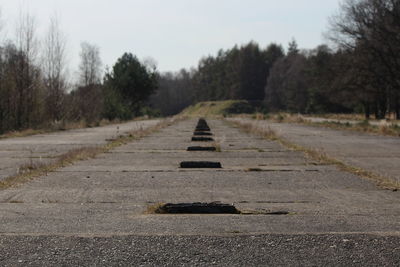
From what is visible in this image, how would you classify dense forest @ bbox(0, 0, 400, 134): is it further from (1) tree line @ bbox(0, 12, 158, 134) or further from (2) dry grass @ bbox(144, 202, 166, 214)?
(2) dry grass @ bbox(144, 202, 166, 214)

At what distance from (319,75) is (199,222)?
63.8 meters

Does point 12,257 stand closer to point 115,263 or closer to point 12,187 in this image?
point 115,263

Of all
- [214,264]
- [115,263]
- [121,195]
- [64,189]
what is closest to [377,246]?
[214,264]

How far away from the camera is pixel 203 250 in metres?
3.40

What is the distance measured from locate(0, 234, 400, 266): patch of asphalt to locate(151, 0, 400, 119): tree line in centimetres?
3931

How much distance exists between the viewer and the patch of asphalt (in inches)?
125

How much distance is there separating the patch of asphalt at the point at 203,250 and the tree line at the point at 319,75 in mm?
39315

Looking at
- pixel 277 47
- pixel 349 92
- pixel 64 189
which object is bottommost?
pixel 64 189

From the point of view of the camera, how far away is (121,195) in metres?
6.07

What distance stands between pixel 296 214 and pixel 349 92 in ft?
143

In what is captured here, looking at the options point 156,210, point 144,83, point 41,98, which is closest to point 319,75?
point 144,83

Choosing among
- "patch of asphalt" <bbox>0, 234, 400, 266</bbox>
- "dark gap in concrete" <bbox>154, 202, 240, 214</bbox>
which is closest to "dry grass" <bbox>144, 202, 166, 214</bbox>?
"dark gap in concrete" <bbox>154, 202, 240, 214</bbox>

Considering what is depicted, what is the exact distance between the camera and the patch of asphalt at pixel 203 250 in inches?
125

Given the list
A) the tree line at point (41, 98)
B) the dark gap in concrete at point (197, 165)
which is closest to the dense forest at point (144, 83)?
the tree line at point (41, 98)
